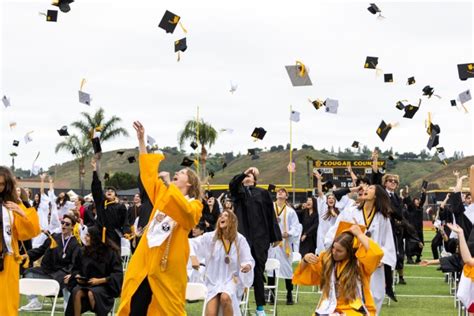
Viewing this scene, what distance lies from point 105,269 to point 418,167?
12205 centimetres

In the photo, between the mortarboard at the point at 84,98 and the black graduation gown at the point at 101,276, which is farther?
the mortarboard at the point at 84,98

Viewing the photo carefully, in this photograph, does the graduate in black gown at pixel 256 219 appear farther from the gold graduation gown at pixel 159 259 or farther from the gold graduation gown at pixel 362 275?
the gold graduation gown at pixel 159 259

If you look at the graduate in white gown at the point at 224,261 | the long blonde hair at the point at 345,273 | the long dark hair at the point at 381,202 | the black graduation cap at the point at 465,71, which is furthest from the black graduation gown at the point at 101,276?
the black graduation cap at the point at 465,71

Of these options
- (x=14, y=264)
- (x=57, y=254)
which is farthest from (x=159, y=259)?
(x=57, y=254)

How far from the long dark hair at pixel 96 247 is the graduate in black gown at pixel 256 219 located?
2.40 meters

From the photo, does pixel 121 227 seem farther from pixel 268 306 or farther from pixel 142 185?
pixel 142 185

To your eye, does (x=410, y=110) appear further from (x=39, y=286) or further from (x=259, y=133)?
(x=39, y=286)

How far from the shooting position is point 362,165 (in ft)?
146

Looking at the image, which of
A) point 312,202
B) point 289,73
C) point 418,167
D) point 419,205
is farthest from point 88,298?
point 418,167

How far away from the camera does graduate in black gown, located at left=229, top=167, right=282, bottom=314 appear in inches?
541

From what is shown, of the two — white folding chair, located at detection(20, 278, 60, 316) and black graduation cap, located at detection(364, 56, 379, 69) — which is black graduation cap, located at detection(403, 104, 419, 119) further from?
white folding chair, located at detection(20, 278, 60, 316)

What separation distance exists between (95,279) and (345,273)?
3956mm

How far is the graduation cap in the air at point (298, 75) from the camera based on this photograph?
15414 millimetres

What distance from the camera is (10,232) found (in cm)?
906
